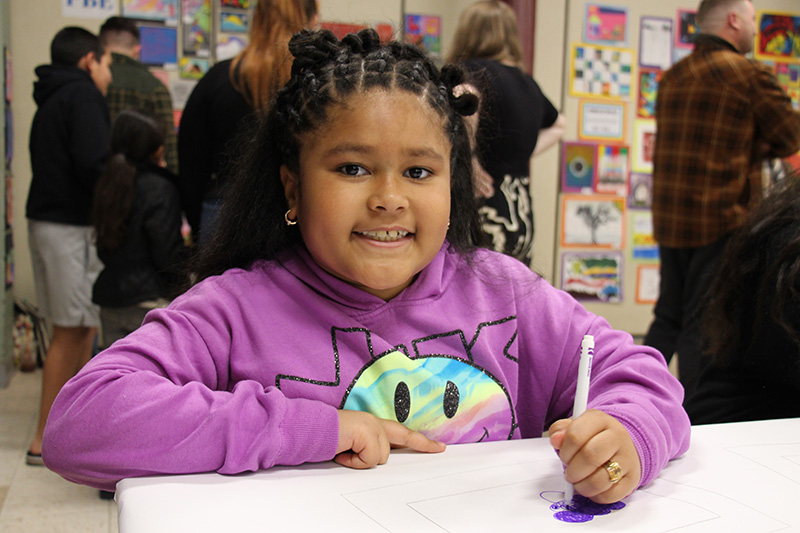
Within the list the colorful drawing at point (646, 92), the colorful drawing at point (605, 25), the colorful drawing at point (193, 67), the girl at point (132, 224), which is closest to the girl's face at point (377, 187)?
the girl at point (132, 224)

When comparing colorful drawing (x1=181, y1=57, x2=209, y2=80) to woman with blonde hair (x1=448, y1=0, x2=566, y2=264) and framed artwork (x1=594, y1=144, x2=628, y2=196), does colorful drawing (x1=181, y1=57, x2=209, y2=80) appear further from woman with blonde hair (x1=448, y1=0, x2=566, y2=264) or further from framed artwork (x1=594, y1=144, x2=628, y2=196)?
framed artwork (x1=594, y1=144, x2=628, y2=196)

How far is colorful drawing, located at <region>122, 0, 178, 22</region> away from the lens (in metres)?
3.58

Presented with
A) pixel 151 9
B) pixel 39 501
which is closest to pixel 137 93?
pixel 151 9

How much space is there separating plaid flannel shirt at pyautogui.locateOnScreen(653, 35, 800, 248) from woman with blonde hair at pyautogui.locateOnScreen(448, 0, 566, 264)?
2.16ft

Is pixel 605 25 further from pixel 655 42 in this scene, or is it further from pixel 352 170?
pixel 352 170

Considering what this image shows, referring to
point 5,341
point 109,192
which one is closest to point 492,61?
point 109,192

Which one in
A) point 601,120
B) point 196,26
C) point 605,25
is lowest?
A: point 601,120

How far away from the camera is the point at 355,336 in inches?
36.0

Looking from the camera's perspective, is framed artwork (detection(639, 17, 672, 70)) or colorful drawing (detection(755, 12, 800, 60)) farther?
colorful drawing (detection(755, 12, 800, 60))

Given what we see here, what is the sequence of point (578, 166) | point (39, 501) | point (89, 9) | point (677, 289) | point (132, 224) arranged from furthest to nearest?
point (578, 166), point (89, 9), point (677, 289), point (132, 224), point (39, 501)

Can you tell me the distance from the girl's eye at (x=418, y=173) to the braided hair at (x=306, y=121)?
8 cm

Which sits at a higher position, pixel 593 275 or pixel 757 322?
pixel 757 322

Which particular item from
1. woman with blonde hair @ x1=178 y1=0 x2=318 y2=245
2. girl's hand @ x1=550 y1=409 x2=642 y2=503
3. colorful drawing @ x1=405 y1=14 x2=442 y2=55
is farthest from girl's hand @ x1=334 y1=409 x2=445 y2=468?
colorful drawing @ x1=405 y1=14 x2=442 y2=55

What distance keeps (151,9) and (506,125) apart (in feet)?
7.61
